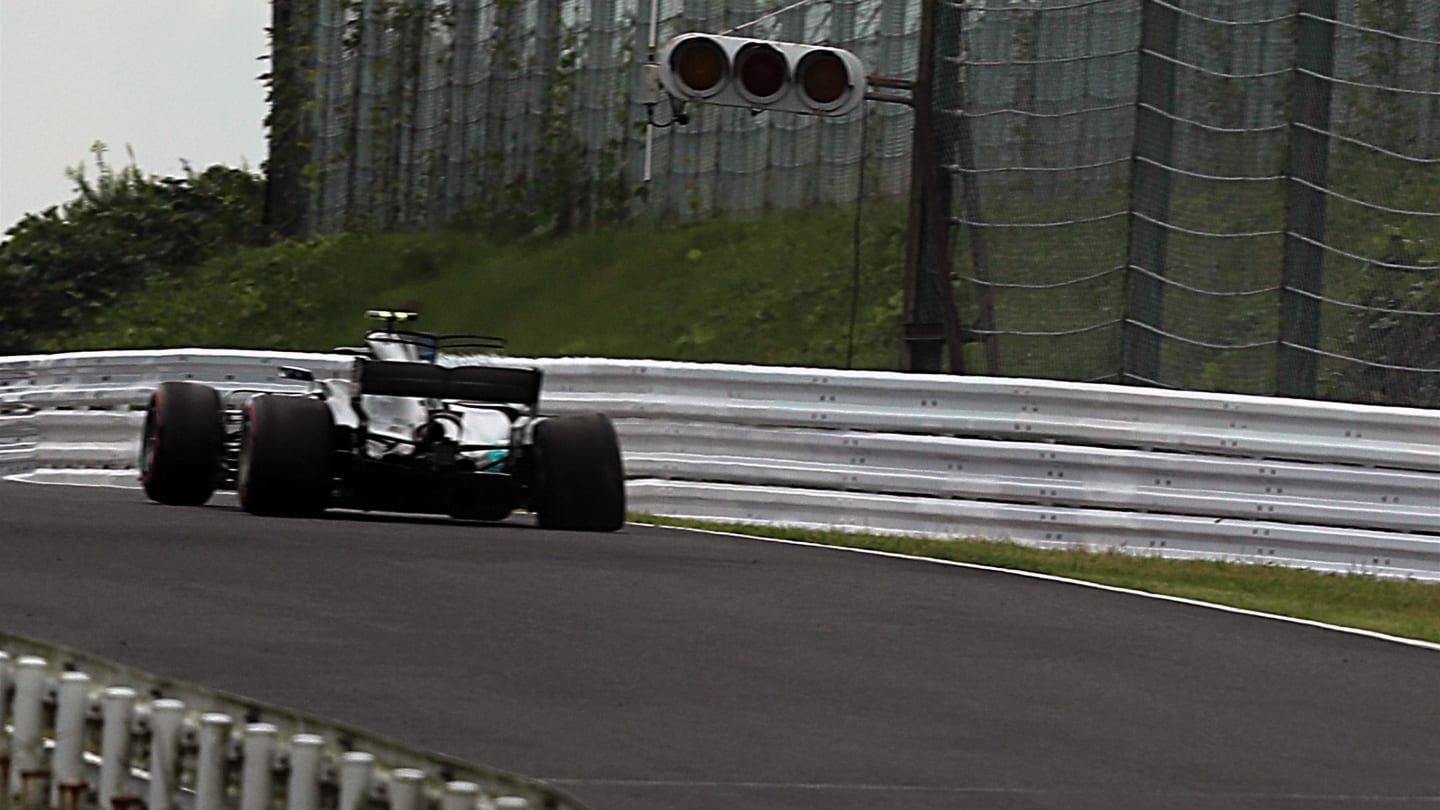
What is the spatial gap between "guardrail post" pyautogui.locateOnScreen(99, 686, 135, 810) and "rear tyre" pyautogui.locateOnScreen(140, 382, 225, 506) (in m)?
8.32

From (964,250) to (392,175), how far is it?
11461 mm

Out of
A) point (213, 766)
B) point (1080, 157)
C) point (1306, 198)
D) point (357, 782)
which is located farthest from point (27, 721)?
point (1080, 157)

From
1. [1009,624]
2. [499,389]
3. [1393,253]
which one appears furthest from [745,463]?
[1393,253]

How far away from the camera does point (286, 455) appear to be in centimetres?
1216

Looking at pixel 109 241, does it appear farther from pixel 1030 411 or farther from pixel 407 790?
pixel 407 790

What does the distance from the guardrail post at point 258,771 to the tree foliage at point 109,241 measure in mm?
29429

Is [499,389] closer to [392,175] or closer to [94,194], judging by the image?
[392,175]

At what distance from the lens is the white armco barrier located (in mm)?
12656

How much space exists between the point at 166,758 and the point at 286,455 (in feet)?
24.7

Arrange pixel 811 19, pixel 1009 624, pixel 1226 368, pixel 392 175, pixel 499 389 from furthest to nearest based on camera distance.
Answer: pixel 392 175, pixel 811 19, pixel 1226 368, pixel 499 389, pixel 1009 624

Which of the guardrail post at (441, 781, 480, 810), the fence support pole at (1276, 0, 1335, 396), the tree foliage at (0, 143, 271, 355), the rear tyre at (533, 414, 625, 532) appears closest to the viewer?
the guardrail post at (441, 781, 480, 810)

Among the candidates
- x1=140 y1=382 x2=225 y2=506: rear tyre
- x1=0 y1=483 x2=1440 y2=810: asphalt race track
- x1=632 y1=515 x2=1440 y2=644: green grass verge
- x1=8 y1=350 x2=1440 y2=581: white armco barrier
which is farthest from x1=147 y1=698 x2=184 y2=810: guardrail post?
x1=8 y1=350 x2=1440 y2=581: white armco barrier

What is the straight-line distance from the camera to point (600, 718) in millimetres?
6531

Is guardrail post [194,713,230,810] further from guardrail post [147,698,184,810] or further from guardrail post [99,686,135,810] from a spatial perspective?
guardrail post [99,686,135,810]
